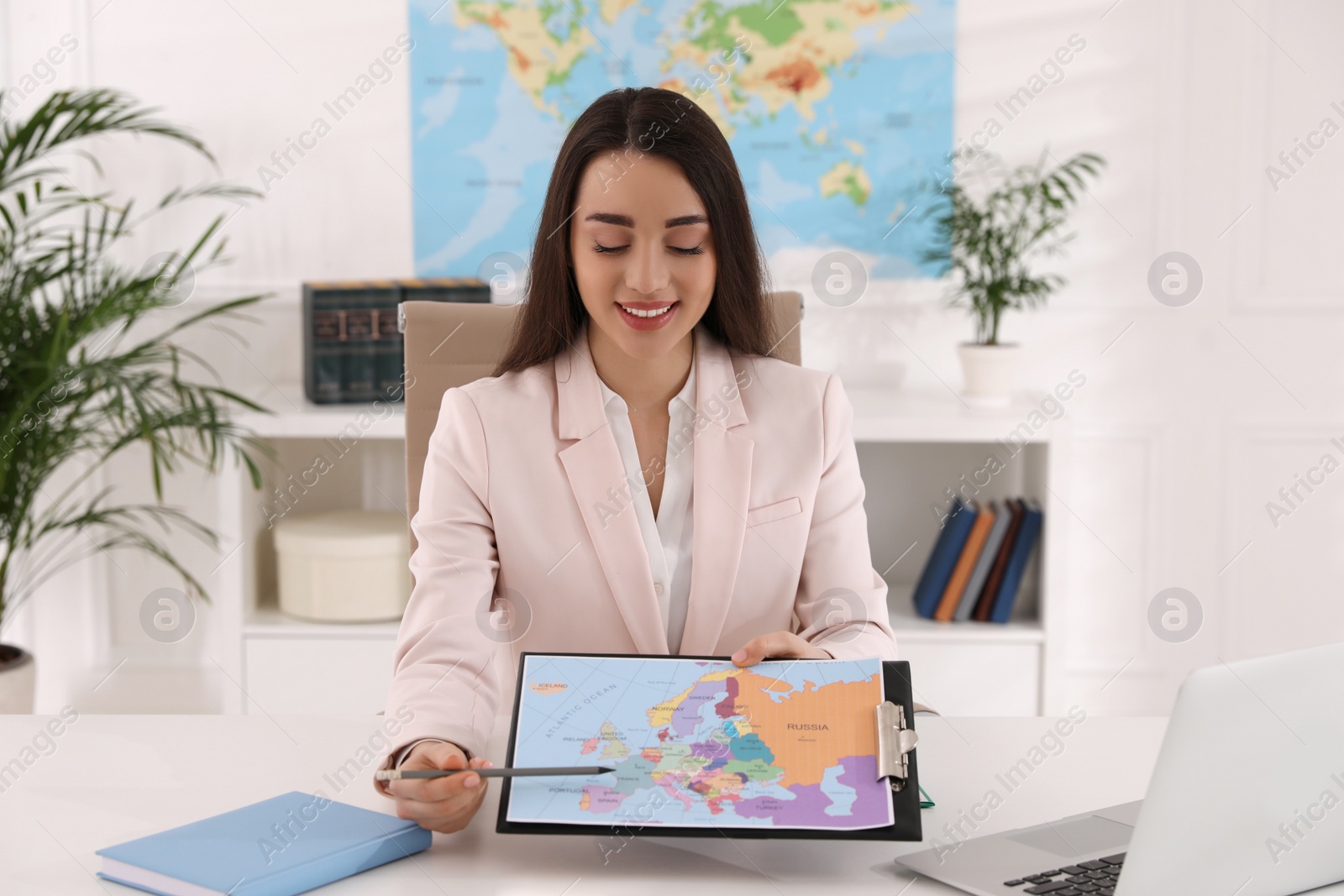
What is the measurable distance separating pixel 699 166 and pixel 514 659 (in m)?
0.70

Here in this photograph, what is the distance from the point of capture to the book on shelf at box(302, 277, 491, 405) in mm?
2906

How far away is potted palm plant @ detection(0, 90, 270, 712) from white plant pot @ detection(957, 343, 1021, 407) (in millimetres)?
1618

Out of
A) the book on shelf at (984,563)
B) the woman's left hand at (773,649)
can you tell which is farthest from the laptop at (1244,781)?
the book on shelf at (984,563)

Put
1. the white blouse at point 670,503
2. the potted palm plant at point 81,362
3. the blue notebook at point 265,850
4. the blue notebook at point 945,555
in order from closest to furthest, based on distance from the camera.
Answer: the blue notebook at point 265,850 < the white blouse at point 670,503 < the potted palm plant at point 81,362 < the blue notebook at point 945,555

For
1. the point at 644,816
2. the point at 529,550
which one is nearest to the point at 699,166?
the point at 529,550

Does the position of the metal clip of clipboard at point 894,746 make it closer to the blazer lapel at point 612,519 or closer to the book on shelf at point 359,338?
the blazer lapel at point 612,519

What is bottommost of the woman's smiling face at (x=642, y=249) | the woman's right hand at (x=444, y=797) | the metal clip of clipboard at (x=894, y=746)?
the woman's right hand at (x=444, y=797)

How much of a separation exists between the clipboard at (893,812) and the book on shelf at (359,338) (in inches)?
73.0

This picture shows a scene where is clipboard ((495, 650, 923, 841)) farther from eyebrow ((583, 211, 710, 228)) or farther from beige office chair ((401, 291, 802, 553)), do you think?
beige office chair ((401, 291, 802, 553))

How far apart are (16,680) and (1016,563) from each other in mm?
2293

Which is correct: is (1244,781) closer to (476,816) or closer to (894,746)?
(894,746)

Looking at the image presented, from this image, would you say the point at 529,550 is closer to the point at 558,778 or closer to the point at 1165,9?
the point at 558,778

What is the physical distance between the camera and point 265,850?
1.07 m

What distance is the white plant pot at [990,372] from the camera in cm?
287
